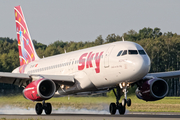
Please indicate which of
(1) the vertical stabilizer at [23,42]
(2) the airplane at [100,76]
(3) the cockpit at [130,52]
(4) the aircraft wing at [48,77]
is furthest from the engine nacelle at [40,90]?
(1) the vertical stabilizer at [23,42]

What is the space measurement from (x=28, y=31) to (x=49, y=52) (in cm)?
7768

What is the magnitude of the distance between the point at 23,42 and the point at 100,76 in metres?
15.8

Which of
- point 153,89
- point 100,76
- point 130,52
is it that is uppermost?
point 130,52

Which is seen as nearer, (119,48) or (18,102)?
(119,48)

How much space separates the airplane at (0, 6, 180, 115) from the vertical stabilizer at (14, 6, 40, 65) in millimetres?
6732

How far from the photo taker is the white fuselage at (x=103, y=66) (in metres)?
24.5

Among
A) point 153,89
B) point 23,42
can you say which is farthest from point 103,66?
point 23,42

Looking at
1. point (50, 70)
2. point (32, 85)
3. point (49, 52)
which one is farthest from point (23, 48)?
point (49, 52)

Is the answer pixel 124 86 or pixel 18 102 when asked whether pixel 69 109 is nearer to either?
pixel 18 102

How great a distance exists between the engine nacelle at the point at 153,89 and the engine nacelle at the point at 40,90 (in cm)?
628

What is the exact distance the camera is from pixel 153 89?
2862 cm

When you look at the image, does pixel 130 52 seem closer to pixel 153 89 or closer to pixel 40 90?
pixel 153 89

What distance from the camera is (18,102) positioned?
38.1 meters

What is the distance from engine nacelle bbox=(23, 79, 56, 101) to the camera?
87.1 feet
